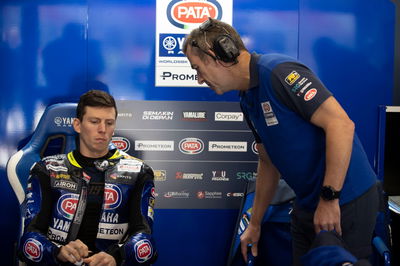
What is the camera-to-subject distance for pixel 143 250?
1.80 meters

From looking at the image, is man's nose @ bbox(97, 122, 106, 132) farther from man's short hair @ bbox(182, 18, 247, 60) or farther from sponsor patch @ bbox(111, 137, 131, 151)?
sponsor patch @ bbox(111, 137, 131, 151)

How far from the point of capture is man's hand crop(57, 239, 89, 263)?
173cm

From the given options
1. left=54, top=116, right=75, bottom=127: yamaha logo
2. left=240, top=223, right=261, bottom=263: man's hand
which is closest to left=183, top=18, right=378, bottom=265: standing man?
left=240, top=223, right=261, bottom=263: man's hand

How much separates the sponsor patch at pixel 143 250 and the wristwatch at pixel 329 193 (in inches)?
32.6

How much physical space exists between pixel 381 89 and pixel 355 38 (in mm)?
426

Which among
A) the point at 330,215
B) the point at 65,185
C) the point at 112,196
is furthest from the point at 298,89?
the point at 65,185

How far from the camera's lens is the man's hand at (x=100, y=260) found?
1717mm

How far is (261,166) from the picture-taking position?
181cm

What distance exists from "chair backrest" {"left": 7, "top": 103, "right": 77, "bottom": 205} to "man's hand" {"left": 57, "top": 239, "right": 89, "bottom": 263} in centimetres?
76

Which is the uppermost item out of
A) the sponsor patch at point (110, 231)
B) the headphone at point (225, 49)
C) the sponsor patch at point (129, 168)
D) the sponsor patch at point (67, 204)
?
the headphone at point (225, 49)

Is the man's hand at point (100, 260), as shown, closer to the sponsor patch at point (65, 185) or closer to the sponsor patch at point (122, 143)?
the sponsor patch at point (65, 185)

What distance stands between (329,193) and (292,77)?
0.39 m

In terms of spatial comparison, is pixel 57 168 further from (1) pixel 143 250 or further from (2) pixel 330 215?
(2) pixel 330 215

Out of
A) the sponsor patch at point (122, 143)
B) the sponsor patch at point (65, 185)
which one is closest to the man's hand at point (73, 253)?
the sponsor patch at point (65, 185)
